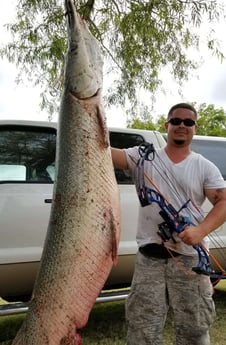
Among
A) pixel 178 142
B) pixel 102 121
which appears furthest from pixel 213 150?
pixel 102 121

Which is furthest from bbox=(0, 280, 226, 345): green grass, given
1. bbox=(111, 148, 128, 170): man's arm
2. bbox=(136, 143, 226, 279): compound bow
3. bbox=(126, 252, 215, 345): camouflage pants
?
Result: bbox=(111, 148, 128, 170): man's arm

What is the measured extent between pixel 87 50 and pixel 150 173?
112 centimetres

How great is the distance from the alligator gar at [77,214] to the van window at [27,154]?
8.13 ft

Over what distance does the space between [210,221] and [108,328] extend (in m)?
2.88

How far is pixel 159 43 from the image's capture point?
355 inches

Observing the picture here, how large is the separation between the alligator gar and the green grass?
2857mm

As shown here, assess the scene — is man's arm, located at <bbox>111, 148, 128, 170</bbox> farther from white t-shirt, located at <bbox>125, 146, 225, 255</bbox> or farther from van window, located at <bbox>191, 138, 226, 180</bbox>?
van window, located at <bbox>191, 138, 226, 180</bbox>

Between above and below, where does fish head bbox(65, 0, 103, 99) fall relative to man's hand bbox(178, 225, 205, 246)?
above

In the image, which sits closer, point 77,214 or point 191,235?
point 77,214

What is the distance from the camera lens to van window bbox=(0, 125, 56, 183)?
452cm

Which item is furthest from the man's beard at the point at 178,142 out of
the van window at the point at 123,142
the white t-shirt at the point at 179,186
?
the van window at the point at 123,142

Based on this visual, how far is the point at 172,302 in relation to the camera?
2938 millimetres

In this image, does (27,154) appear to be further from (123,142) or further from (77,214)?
(77,214)

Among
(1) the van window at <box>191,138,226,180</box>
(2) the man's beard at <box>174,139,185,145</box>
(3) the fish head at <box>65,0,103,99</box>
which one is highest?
(3) the fish head at <box>65,0,103,99</box>
